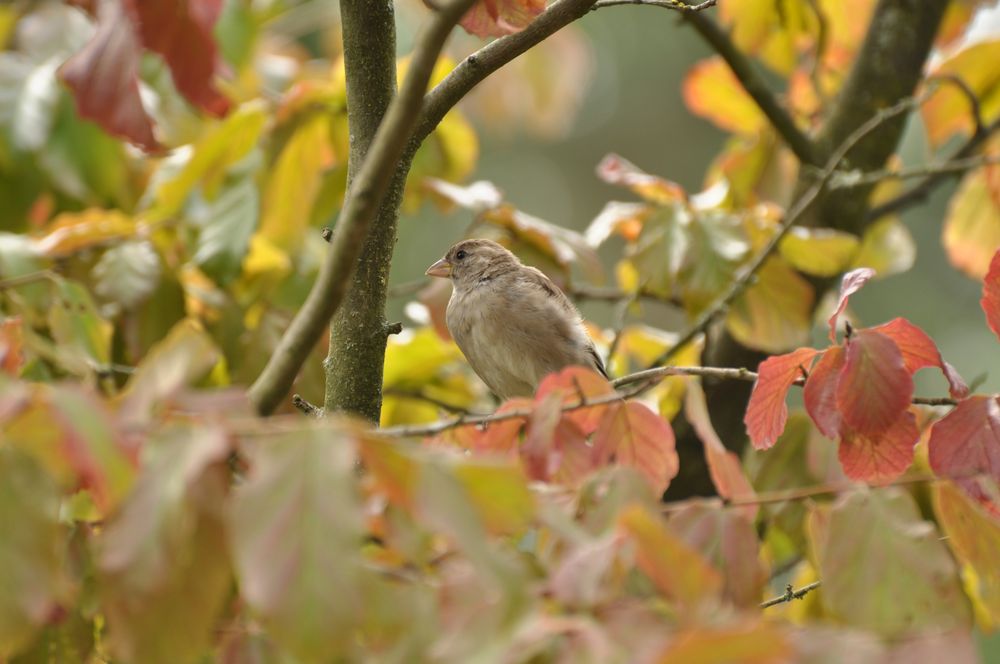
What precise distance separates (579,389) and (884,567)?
1.49ft

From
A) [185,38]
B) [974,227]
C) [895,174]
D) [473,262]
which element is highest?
[185,38]

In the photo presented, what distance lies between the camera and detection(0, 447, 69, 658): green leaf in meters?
1.08

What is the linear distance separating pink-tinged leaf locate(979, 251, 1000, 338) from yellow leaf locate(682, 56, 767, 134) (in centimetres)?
207

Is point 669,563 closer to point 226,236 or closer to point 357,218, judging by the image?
point 357,218

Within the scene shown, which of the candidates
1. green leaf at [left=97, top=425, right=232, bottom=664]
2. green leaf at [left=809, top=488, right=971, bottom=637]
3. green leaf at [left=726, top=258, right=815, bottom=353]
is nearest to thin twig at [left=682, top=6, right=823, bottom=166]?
green leaf at [left=726, top=258, right=815, bottom=353]

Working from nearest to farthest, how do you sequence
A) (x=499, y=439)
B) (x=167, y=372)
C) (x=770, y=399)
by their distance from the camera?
1. (x=167, y=372)
2. (x=499, y=439)
3. (x=770, y=399)

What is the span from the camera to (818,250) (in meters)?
2.93

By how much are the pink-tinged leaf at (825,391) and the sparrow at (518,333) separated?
1.73m

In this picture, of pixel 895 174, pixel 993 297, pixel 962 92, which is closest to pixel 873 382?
pixel 993 297

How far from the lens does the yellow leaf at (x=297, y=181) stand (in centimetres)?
310

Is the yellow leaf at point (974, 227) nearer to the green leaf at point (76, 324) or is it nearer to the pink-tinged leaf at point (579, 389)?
the pink-tinged leaf at point (579, 389)

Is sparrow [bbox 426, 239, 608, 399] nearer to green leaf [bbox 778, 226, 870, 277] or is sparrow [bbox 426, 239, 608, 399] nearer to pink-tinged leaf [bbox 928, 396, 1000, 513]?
green leaf [bbox 778, 226, 870, 277]

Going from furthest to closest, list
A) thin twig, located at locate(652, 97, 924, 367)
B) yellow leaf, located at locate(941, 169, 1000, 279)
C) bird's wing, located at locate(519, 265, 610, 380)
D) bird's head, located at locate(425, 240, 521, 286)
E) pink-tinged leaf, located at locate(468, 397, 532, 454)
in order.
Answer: bird's head, located at locate(425, 240, 521, 286)
bird's wing, located at locate(519, 265, 610, 380)
yellow leaf, located at locate(941, 169, 1000, 279)
thin twig, located at locate(652, 97, 924, 367)
pink-tinged leaf, located at locate(468, 397, 532, 454)

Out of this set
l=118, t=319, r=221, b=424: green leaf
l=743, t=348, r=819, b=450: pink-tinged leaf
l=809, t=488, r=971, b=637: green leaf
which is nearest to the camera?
l=118, t=319, r=221, b=424: green leaf
